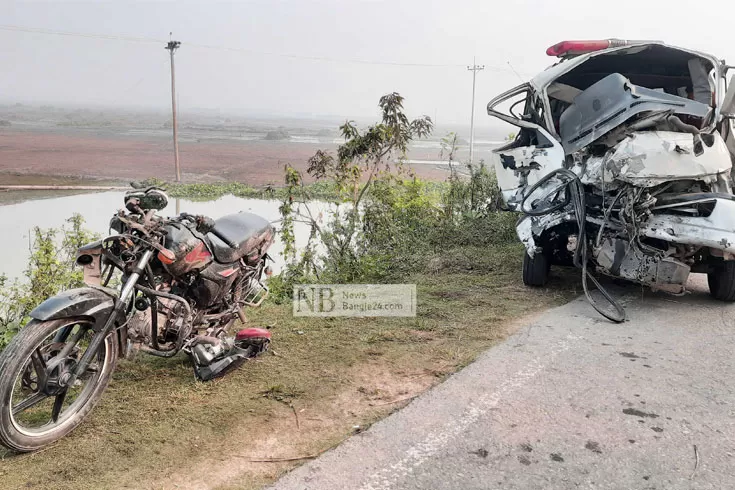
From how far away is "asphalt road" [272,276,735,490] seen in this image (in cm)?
276

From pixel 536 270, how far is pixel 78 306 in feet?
14.4

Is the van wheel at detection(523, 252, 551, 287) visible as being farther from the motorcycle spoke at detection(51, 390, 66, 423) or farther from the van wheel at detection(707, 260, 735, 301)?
the motorcycle spoke at detection(51, 390, 66, 423)

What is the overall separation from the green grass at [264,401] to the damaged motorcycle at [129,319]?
16cm

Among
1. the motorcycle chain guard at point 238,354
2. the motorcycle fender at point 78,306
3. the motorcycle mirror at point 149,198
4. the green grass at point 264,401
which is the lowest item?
the green grass at point 264,401

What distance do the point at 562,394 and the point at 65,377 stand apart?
280 centimetres

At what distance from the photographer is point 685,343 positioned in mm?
4504

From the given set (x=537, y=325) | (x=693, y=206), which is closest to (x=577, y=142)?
(x=693, y=206)

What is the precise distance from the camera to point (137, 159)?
2977cm

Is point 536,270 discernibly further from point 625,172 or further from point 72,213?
point 72,213

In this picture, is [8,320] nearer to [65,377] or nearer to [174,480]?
[65,377]

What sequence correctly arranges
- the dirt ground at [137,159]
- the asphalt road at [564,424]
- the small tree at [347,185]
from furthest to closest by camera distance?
the dirt ground at [137,159], the small tree at [347,185], the asphalt road at [564,424]

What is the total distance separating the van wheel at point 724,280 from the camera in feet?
17.9

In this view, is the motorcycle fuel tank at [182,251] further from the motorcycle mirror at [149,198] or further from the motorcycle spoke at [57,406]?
the motorcycle spoke at [57,406]

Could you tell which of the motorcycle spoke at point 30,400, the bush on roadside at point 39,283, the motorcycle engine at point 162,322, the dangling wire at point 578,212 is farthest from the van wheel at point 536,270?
the motorcycle spoke at point 30,400
